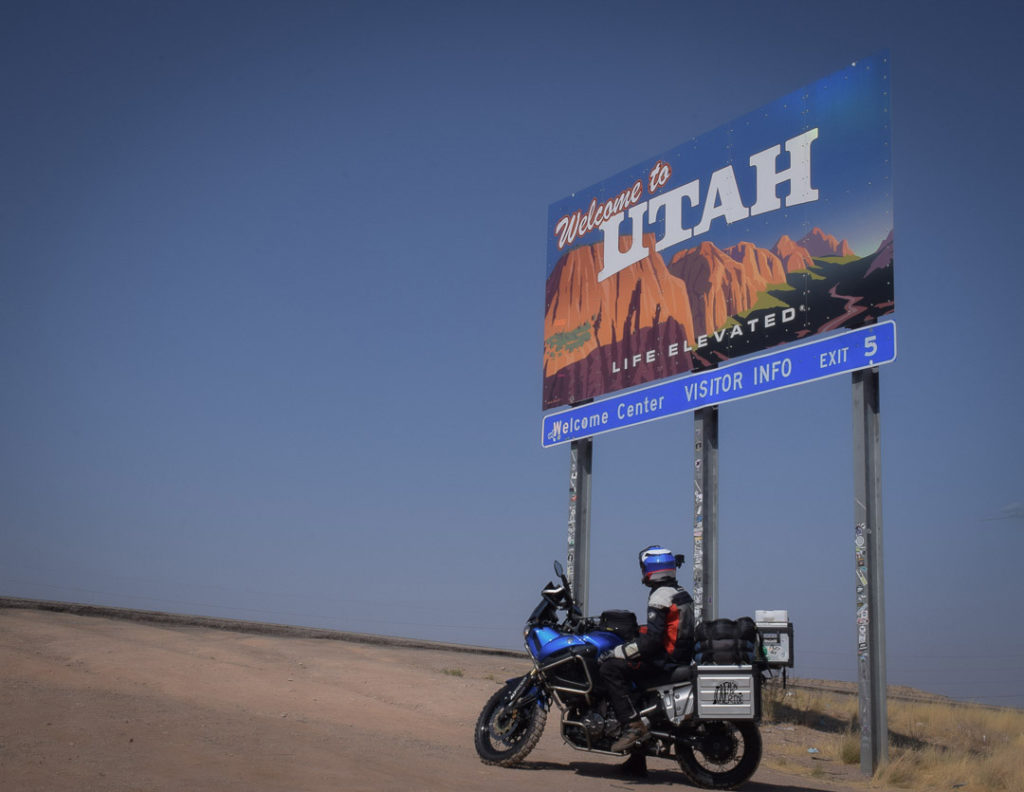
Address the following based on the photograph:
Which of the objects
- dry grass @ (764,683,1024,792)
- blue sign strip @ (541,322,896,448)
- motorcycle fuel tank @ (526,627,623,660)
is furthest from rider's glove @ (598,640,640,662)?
blue sign strip @ (541,322,896,448)

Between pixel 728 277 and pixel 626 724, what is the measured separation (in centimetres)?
830

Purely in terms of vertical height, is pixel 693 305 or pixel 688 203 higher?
pixel 688 203

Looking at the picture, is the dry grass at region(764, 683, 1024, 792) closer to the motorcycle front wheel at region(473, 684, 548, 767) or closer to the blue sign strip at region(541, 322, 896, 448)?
the motorcycle front wheel at region(473, 684, 548, 767)

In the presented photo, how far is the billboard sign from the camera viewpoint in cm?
1334

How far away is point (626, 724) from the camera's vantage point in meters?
8.73

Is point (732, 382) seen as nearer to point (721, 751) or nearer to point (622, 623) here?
point (622, 623)

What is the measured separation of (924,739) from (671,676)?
27.5ft

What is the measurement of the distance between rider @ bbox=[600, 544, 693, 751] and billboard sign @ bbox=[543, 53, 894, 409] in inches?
221

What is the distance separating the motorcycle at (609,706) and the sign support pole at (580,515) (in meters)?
7.98

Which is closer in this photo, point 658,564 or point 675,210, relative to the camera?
point 658,564

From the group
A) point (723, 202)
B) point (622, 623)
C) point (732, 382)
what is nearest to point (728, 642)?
point (622, 623)

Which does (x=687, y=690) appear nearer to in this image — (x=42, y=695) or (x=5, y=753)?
(x=5, y=753)

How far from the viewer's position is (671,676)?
873 centimetres

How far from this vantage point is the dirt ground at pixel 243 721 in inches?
286
